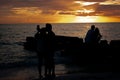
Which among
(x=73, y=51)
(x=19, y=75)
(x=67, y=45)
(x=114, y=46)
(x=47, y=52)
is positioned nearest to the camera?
(x=47, y=52)

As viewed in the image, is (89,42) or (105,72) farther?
(89,42)

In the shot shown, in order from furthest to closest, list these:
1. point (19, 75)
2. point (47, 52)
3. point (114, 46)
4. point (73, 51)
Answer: point (73, 51), point (114, 46), point (19, 75), point (47, 52)

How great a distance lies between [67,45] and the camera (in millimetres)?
24047

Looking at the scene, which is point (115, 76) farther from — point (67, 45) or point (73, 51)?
point (67, 45)

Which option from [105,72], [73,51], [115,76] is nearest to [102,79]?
[115,76]

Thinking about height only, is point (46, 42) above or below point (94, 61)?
above

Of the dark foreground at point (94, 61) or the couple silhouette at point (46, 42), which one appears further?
the dark foreground at point (94, 61)

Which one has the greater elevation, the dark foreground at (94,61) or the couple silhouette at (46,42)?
the couple silhouette at (46,42)

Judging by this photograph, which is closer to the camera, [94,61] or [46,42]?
[46,42]

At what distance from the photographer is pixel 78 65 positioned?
1888cm

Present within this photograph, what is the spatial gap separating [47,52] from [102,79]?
276 centimetres

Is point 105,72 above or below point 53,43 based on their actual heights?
below

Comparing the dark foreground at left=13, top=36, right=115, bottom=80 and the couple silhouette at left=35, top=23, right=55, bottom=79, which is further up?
the couple silhouette at left=35, top=23, right=55, bottom=79

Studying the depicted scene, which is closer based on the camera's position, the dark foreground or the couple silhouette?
the couple silhouette
